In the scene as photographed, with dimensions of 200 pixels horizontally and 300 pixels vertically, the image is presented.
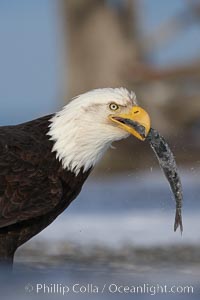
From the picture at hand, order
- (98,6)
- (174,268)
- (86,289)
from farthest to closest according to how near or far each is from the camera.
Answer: (98,6) < (174,268) < (86,289)

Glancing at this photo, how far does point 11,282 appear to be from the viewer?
5738mm

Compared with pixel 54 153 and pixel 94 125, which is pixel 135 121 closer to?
pixel 94 125

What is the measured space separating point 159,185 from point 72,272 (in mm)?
4405

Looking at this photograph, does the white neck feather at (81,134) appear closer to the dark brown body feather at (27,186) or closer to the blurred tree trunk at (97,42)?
the dark brown body feather at (27,186)

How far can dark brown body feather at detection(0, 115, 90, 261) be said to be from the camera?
637 cm

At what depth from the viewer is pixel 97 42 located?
1667cm

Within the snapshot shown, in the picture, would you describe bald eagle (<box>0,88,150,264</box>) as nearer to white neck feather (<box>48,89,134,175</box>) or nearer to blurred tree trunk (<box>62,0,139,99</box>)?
white neck feather (<box>48,89,134,175</box>)

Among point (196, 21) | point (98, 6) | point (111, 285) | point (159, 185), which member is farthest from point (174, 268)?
point (98, 6)

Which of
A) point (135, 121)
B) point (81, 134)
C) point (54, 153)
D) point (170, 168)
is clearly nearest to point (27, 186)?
point (54, 153)

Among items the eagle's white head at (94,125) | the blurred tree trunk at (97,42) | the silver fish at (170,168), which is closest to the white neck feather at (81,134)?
the eagle's white head at (94,125)

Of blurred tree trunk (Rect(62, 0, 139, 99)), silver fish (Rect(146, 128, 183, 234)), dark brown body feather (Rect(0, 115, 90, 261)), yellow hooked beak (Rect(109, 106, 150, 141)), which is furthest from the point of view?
blurred tree trunk (Rect(62, 0, 139, 99))

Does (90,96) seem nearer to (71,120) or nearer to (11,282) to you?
(71,120)

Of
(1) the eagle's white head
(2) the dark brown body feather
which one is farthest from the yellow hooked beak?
(2) the dark brown body feather

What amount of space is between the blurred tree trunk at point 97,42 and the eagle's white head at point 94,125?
30.8 feet
